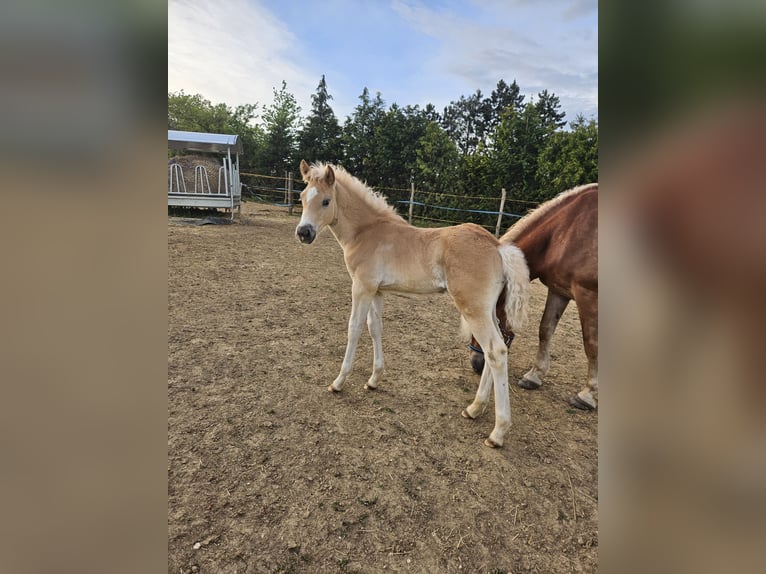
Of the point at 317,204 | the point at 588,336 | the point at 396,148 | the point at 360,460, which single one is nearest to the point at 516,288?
the point at 588,336

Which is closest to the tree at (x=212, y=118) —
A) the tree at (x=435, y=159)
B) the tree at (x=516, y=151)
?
the tree at (x=435, y=159)

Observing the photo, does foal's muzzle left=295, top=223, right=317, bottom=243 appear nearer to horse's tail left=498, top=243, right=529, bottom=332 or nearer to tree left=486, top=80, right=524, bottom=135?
horse's tail left=498, top=243, right=529, bottom=332

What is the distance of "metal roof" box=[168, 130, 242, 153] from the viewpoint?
10289 mm

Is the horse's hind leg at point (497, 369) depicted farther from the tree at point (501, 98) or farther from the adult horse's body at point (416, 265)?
the tree at point (501, 98)

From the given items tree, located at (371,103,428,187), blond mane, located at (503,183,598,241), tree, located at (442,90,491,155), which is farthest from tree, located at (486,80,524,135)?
blond mane, located at (503,183,598,241)

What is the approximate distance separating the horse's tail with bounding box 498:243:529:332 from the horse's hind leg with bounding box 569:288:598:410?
66 centimetres

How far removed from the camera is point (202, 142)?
34.4 ft

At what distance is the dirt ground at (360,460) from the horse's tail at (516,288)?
32.7 inches

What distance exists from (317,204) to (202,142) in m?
9.45

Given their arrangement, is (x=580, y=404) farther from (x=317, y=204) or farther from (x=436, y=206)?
(x=436, y=206)
